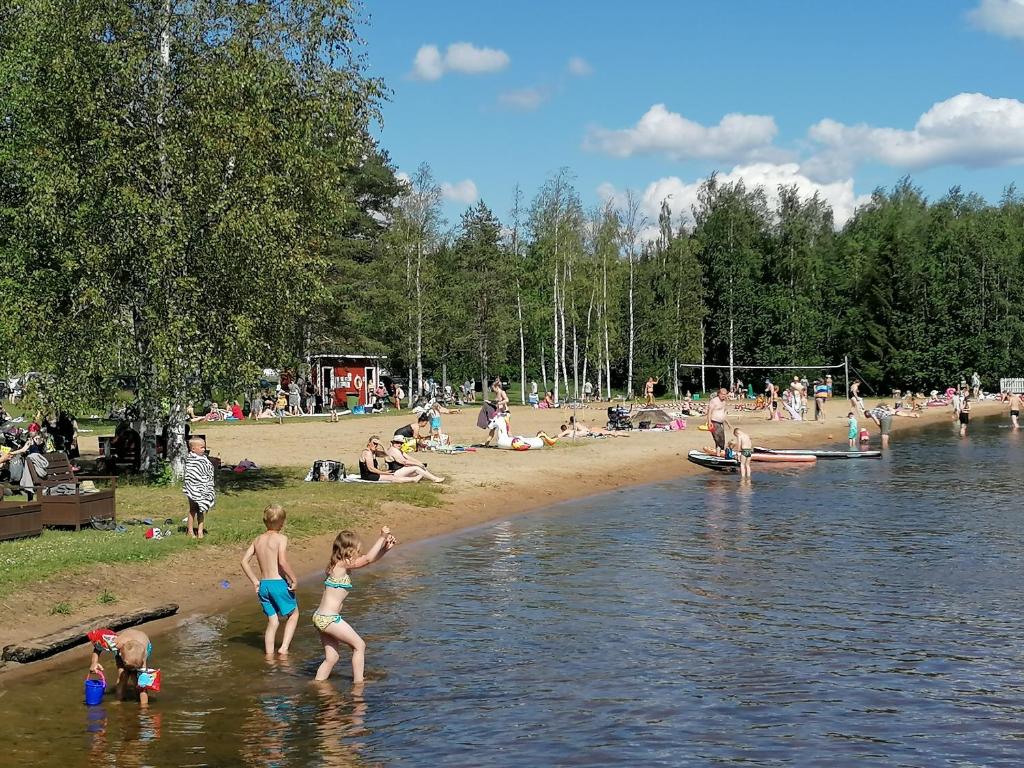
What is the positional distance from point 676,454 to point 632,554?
1781cm

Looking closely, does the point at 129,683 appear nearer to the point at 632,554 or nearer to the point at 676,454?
the point at 632,554

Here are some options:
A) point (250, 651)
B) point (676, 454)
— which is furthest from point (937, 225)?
point (250, 651)

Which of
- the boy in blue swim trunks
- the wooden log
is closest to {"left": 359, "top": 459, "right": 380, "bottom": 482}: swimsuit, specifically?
the wooden log

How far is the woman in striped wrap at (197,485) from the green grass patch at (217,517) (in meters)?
0.31

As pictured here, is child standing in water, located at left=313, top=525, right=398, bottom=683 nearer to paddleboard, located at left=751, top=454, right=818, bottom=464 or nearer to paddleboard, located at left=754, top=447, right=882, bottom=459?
paddleboard, located at left=751, top=454, right=818, bottom=464

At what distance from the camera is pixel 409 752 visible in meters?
9.59

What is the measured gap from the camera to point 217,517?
1927 cm

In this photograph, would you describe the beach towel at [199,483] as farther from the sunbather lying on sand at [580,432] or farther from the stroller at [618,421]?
the stroller at [618,421]

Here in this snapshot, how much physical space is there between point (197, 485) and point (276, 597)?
4924 millimetres

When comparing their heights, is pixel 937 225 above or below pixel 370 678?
above

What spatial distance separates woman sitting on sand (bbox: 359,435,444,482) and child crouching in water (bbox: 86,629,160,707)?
46.9ft

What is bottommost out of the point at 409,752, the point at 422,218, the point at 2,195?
the point at 409,752

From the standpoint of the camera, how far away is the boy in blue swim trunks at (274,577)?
12.0 m

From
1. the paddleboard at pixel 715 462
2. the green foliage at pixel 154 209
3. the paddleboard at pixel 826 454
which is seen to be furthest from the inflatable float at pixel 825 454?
the green foliage at pixel 154 209
